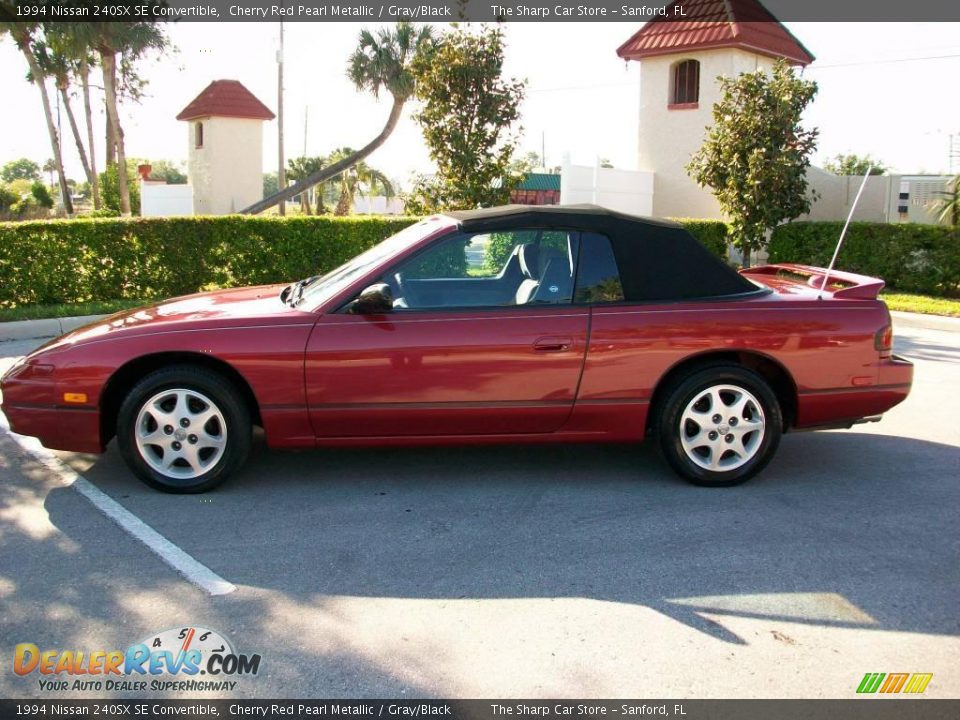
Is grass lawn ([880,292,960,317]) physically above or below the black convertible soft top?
below

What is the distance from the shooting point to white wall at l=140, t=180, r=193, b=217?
2728 cm

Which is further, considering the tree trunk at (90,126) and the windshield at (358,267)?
the tree trunk at (90,126)

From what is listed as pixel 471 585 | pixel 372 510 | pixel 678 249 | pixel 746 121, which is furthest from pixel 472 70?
pixel 471 585

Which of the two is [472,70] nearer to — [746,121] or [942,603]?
[746,121]

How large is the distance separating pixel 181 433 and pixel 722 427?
117 inches

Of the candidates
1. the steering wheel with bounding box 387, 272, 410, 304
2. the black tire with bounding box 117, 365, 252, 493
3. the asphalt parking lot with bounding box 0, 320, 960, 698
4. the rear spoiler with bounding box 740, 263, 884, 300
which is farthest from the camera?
the rear spoiler with bounding box 740, 263, 884, 300

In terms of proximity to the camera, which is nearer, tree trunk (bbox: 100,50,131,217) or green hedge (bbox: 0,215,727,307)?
green hedge (bbox: 0,215,727,307)

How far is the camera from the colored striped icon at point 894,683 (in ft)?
10.6

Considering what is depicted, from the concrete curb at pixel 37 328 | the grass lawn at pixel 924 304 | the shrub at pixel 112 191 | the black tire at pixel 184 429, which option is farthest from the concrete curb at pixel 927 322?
the shrub at pixel 112 191

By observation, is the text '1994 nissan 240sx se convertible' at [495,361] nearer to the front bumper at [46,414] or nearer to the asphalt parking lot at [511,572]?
the front bumper at [46,414]

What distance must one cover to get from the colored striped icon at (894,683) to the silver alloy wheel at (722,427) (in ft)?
6.53

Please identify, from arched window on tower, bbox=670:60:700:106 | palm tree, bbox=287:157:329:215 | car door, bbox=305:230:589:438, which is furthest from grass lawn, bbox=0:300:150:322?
palm tree, bbox=287:157:329:215

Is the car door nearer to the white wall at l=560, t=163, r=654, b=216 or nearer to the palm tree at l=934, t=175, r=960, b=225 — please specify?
the white wall at l=560, t=163, r=654, b=216

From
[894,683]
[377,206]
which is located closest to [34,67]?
[377,206]
